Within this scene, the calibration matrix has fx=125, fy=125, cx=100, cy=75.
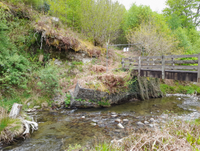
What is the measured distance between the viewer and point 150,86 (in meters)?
12.9

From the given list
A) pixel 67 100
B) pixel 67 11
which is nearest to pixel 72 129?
pixel 67 100

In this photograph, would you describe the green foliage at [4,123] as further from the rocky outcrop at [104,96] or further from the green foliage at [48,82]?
the rocky outcrop at [104,96]

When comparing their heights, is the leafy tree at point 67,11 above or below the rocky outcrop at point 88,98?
above

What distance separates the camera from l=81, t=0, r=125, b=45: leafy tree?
15.2 m

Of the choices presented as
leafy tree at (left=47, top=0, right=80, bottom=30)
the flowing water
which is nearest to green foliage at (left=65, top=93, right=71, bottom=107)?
the flowing water

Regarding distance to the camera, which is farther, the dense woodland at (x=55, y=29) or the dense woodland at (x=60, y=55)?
the dense woodland at (x=55, y=29)

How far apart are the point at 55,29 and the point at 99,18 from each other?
564cm

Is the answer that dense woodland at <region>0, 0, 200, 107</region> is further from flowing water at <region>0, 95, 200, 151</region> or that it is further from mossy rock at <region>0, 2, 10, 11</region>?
flowing water at <region>0, 95, 200, 151</region>

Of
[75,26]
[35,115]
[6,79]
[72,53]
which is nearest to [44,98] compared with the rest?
[35,115]

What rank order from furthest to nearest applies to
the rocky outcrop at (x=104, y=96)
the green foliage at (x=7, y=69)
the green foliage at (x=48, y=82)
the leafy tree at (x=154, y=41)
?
the leafy tree at (x=154, y=41), the rocky outcrop at (x=104, y=96), the green foliage at (x=48, y=82), the green foliage at (x=7, y=69)

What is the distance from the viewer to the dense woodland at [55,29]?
7.86 m

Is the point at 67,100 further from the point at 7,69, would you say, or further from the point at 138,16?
the point at 138,16

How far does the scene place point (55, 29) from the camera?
41.2 feet

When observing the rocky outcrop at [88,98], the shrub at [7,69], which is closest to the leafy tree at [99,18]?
the rocky outcrop at [88,98]
